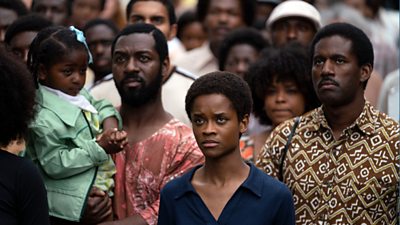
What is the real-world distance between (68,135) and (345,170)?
1.64 meters

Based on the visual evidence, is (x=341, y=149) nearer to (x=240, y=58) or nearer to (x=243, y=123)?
(x=243, y=123)

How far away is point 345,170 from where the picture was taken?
742 cm

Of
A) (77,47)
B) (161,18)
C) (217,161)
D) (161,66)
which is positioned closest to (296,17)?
(161,18)

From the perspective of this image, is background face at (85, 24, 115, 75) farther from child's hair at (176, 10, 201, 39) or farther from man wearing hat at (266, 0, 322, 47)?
child's hair at (176, 10, 201, 39)

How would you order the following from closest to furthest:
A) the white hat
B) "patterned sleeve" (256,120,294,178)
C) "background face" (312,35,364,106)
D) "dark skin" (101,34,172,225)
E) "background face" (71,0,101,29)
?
"background face" (312,35,364,106) → "patterned sleeve" (256,120,294,178) → "dark skin" (101,34,172,225) → the white hat → "background face" (71,0,101,29)

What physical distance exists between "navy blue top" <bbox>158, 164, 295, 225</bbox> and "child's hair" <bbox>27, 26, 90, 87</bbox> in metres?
1.34

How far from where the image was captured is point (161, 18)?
34.7ft

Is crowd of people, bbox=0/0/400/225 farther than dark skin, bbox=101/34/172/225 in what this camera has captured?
No

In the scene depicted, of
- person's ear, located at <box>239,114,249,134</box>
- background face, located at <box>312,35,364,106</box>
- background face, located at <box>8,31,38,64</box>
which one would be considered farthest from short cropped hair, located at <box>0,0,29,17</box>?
person's ear, located at <box>239,114,249,134</box>

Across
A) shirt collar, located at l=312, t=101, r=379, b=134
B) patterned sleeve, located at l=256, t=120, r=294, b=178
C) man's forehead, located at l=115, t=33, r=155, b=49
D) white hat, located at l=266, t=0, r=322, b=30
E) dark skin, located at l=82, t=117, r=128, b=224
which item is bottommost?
dark skin, located at l=82, t=117, r=128, b=224

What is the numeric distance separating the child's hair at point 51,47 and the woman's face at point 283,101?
1.77 m

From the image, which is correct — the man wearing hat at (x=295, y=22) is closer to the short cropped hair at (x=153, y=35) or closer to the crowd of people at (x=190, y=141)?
the crowd of people at (x=190, y=141)

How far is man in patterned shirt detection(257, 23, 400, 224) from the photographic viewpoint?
24.2 feet

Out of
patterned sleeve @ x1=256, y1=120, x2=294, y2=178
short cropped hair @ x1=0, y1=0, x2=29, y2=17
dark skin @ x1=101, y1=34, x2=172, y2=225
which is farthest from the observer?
short cropped hair @ x1=0, y1=0, x2=29, y2=17
